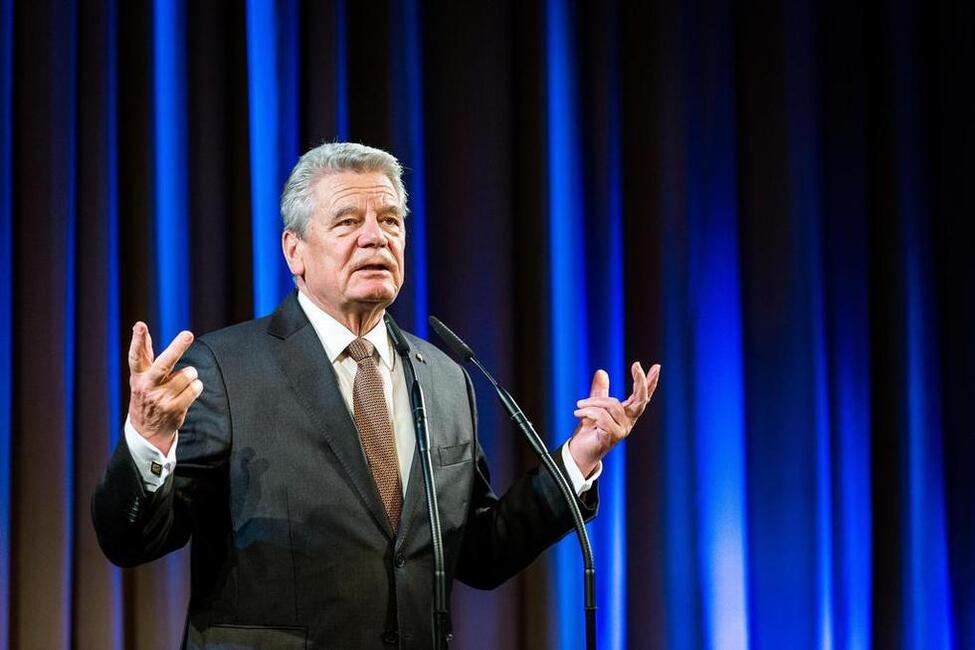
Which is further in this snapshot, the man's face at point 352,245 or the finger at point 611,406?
the man's face at point 352,245

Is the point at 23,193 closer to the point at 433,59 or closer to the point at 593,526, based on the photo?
the point at 433,59

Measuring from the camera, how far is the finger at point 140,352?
5.35 ft

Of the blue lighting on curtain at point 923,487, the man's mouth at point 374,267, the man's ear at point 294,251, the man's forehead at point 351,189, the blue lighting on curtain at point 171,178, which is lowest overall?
the blue lighting on curtain at point 923,487

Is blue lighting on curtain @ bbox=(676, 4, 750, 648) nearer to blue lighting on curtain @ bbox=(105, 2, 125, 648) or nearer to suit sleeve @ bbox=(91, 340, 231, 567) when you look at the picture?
blue lighting on curtain @ bbox=(105, 2, 125, 648)

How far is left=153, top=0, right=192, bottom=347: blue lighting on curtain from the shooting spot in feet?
10.2

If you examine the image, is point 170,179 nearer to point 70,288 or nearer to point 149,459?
point 70,288

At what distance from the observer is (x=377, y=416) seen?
2.03 meters

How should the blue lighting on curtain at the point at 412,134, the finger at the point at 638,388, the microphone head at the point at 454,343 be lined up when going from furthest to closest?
the blue lighting on curtain at the point at 412,134 < the finger at the point at 638,388 < the microphone head at the point at 454,343

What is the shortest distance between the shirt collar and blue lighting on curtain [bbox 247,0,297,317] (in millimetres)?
1005

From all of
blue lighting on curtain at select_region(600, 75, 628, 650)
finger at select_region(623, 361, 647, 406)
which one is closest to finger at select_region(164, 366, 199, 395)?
finger at select_region(623, 361, 647, 406)

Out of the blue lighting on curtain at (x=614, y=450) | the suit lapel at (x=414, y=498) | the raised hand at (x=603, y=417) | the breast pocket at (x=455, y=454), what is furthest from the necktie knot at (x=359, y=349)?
the blue lighting on curtain at (x=614, y=450)

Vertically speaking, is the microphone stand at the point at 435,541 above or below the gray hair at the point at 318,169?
below

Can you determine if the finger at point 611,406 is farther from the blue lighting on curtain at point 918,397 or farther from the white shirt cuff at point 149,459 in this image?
the blue lighting on curtain at point 918,397

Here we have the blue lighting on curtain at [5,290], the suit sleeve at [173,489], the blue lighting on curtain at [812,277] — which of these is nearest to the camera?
the suit sleeve at [173,489]
